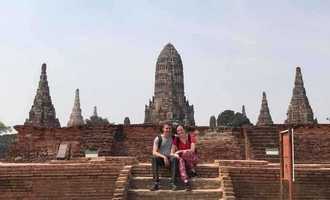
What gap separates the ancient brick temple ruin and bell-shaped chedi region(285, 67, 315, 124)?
44.6ft

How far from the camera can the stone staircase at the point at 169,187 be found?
439 inches

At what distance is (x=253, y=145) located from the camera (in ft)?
57.6

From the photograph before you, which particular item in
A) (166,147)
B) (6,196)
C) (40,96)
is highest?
(40,96)

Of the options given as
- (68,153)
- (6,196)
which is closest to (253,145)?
(68,153)

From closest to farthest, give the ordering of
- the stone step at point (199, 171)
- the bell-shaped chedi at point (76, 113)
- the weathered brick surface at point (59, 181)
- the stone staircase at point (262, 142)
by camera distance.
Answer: the weathered brick surface at point (59, 181) < the stone step at point (199, 171) < the stone staircase at point (262, 142) < the bell-shaped chedi at point (76, 113)

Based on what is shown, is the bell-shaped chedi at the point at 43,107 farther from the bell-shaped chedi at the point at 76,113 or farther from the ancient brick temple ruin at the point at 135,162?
the bell-shaped chedi at the point at 76,113

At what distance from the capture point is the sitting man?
1133 cm

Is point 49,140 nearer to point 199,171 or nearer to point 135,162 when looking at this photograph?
point 135,162

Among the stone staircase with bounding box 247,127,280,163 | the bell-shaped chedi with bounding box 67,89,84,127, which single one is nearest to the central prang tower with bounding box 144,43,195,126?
the bell-shaped chedi with bounding box 67,89,84,127

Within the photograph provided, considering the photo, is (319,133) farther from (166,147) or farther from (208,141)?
(166,147)

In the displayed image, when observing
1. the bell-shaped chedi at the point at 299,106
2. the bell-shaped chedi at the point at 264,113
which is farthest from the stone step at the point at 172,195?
the bell-shaped chedi at the point at 264,113

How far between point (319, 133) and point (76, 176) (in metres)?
8.73

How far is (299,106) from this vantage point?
37.6 metres

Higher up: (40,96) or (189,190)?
(40,96)
